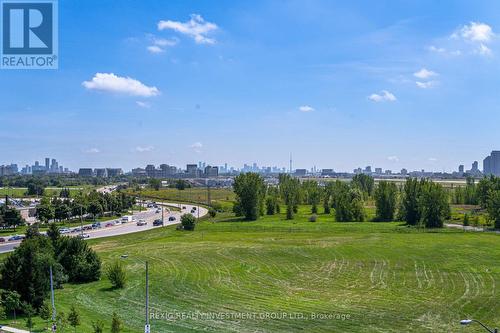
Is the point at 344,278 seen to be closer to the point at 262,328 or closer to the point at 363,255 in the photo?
the point at 363,255

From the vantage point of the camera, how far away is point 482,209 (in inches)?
4990

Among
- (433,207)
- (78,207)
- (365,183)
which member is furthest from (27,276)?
(365,183)

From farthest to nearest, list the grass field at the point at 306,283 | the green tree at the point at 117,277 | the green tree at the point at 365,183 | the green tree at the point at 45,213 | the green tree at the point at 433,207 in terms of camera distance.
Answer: the green tree at the point at 365,183
the green tree at the point at 433,207
the green tree at the point at 45,213
the green tree at the point at 117,277
the grass field at the point at 306,283

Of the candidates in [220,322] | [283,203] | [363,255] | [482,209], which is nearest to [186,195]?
[283,203]

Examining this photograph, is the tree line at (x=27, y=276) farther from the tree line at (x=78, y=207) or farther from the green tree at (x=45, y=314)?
the tree line at (x=78, y=207)

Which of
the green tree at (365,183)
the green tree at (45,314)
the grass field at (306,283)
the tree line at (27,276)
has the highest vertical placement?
the green tree at (365,183)

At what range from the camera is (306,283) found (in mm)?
45094

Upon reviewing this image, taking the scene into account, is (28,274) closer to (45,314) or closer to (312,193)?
(45,314)

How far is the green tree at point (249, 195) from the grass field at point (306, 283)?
107ft

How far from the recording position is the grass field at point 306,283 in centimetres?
3316

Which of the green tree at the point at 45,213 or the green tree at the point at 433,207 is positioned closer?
the green tree at the point at 45,213

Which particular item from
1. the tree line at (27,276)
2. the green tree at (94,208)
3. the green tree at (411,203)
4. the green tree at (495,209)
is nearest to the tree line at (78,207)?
the green tree at (94,208)
